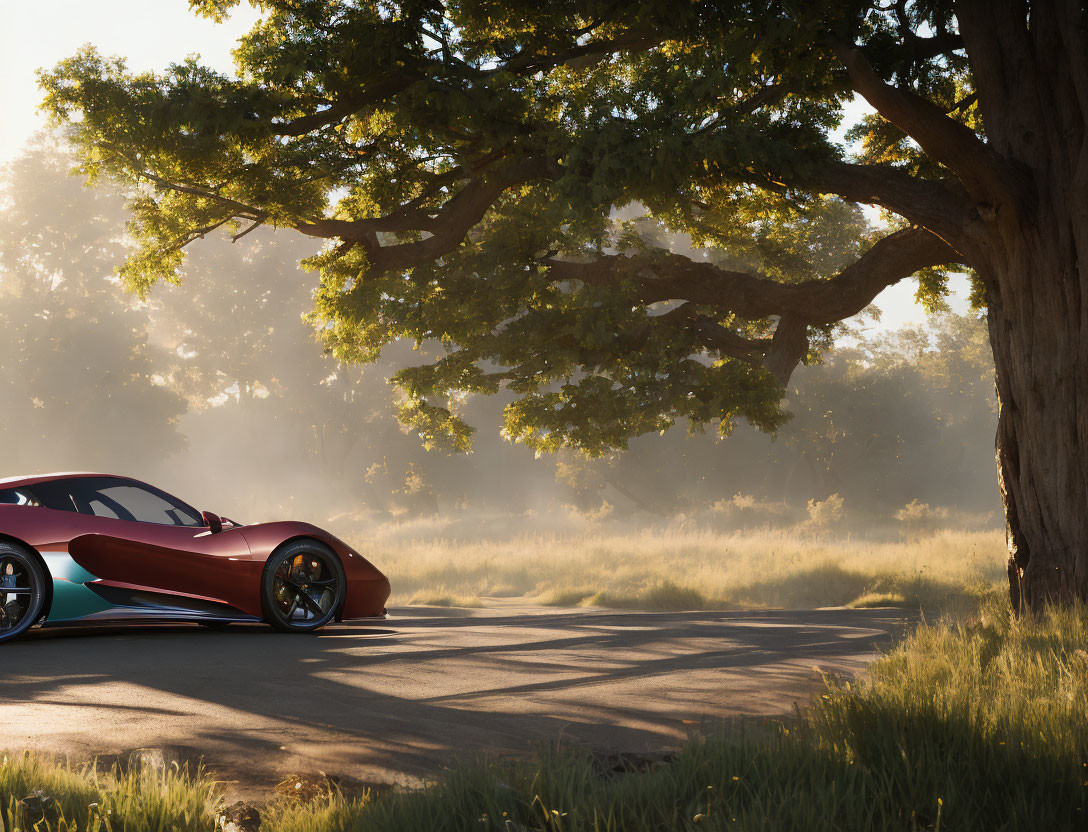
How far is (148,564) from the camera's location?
24.1ft

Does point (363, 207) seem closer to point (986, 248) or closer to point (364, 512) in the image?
point (986, 248)

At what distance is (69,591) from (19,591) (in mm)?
Result: 338

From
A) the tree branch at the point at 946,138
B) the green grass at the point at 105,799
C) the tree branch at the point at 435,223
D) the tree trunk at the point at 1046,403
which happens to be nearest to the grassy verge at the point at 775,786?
the green grass at the point at 105,799

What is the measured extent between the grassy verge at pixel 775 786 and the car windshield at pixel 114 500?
4.49 meters

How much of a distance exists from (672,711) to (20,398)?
5409 cm

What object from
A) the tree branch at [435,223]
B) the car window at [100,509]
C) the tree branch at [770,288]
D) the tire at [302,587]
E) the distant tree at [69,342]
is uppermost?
the distant tree at [69,342]

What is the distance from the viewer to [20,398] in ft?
165

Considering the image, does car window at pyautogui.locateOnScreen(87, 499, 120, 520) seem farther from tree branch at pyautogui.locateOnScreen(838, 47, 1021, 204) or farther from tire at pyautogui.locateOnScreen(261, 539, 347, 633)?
tree branch at pyautogui.locateOnScreen(838, 47, 1021, 204)

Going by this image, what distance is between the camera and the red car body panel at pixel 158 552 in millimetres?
7027

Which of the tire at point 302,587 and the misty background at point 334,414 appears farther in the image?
the misty background at point 334,414

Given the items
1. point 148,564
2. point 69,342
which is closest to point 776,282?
point 148,564

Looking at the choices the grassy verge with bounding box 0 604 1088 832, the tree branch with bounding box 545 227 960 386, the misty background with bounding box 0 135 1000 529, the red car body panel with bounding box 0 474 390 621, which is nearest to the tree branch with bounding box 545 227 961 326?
the tree branch with bounding box 545 227 960 386

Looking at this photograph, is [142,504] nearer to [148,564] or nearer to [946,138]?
[148,564]

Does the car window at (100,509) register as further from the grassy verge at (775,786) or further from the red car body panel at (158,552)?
the grassy verge at (775,786)
